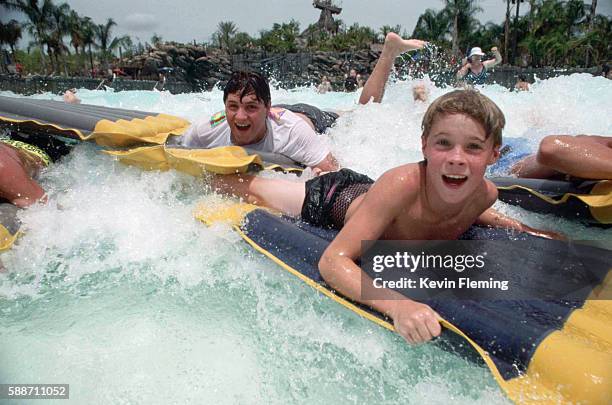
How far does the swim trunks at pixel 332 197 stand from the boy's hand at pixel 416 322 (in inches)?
31.8

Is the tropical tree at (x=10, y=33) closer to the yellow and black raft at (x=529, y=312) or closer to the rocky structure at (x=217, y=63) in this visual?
the rocky structure at (x=217, y=63)

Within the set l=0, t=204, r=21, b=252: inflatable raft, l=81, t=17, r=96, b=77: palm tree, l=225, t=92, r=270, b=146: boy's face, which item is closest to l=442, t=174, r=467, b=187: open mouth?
l=225, t=92, r=270, b=146: boy's face

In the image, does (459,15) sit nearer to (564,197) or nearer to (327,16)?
(327,16)

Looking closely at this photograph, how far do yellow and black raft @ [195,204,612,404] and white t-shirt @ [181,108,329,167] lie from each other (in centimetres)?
106

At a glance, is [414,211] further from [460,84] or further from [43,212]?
[460,84]

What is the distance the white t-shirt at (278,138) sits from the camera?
3309 mm

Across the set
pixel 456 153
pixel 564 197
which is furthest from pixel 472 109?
pixel 564 197

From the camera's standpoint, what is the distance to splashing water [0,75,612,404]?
1422 mm

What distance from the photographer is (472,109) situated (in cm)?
157

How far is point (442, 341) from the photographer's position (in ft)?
4.61

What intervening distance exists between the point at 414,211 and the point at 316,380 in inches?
28.9

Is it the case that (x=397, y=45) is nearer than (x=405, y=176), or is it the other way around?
(x=405, y=176)

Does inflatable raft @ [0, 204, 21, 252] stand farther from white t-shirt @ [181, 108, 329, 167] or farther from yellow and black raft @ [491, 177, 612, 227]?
yellow and black raft @ [491, 177, 612, 227]

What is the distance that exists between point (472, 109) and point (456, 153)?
0.51 feet
